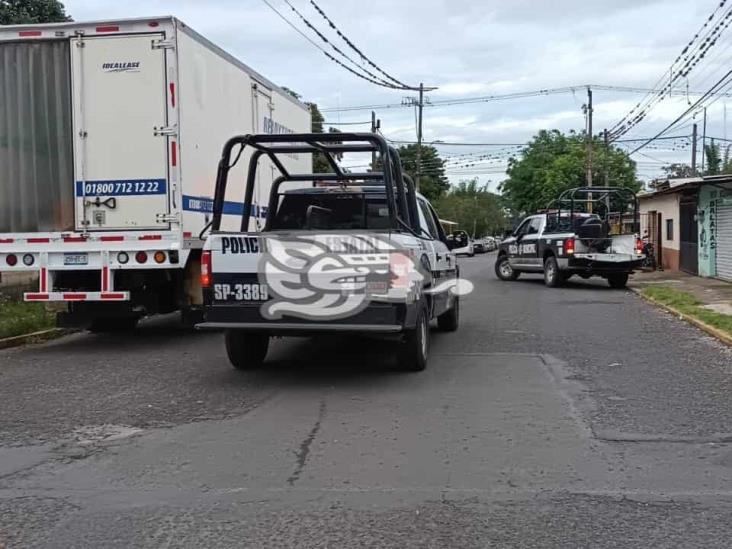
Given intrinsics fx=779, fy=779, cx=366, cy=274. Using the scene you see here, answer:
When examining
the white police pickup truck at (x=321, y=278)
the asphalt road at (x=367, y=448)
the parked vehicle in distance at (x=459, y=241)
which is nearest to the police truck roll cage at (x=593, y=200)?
the parked vehicle in distance at (x=459, y=241)

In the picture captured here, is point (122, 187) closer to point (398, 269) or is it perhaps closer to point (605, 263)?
point (398, 269)

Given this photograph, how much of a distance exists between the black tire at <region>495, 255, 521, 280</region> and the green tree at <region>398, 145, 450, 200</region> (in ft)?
150

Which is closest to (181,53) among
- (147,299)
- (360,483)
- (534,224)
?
(147,299)

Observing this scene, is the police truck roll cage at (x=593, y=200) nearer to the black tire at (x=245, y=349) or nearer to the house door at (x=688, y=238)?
the house door at (x=688, y=238)

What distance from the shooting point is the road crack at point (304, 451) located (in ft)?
16.2

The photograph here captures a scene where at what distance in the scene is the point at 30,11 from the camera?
18.8 m

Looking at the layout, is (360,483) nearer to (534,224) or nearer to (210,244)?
(210,244)

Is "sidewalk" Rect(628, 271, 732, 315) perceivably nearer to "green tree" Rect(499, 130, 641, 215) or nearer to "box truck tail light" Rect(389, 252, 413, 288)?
"box truck tail light" Rect(389, 252, 413, 288)

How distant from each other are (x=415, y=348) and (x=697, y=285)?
1323cm

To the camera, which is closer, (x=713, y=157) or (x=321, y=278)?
(x=321, y=278)

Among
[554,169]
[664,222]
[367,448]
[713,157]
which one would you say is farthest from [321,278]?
[713,157]

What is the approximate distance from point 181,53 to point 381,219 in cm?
324

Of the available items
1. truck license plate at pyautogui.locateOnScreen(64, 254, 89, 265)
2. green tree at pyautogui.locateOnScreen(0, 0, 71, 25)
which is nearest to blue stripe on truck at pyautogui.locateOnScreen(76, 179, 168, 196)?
truck license plate at pyautogui.locateOnScreen(64, 254, 89, 265)

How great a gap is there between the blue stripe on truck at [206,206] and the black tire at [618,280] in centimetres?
1095
